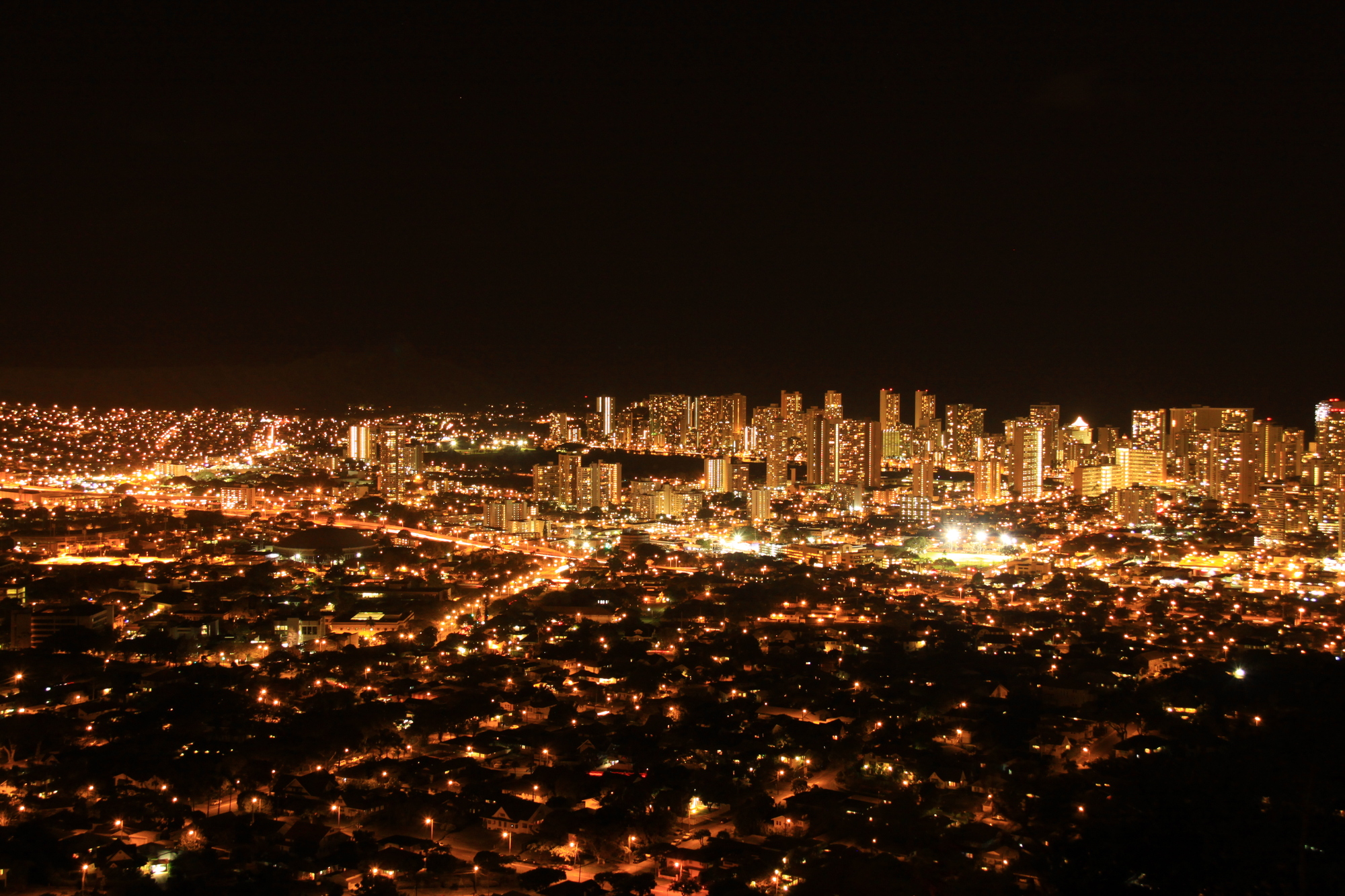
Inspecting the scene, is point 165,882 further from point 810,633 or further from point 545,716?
point 810,633

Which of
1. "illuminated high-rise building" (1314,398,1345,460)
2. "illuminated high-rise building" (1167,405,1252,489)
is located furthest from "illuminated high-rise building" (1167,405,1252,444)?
"illuminated high-rise building" (1314,398,1345,460)

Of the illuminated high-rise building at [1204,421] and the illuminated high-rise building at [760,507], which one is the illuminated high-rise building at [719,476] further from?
the illuminated high-rise building at [1204,421]

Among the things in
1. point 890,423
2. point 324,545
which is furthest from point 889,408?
point 324,545

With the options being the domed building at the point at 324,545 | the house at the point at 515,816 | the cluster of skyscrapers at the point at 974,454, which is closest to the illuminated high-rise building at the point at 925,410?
the cluster of skyscrapers at the point at 974,454

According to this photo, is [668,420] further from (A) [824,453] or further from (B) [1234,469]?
(B) [1234,469]

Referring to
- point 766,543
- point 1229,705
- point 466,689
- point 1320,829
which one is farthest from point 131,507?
point 1320,829

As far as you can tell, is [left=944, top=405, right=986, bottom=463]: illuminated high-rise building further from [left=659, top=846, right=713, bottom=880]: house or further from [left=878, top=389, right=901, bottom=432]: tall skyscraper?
[left=659, top=846, right=713, bottom=880]: house

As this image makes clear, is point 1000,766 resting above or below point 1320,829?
below

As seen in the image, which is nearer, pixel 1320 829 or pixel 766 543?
pixel 1320 829
